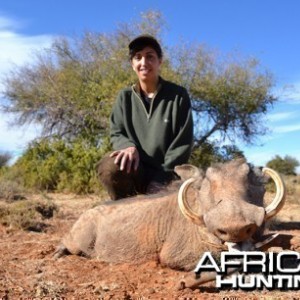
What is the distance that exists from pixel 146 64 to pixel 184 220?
1.88 metres

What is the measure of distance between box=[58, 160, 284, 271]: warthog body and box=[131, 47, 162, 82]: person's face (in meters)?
1.34

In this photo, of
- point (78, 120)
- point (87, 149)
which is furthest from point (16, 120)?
point (87, 149)

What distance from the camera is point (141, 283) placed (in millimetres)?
3887

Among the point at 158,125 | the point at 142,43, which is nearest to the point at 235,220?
the point at 158,125

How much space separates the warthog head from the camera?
336cm

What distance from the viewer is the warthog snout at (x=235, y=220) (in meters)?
3.32

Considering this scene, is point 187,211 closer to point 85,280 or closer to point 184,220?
point 184,220

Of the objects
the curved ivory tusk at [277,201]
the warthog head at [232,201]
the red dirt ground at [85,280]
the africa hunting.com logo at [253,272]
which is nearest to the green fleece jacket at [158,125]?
the red dirt ground at [85,280]

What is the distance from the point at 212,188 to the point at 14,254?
2264 millimetres

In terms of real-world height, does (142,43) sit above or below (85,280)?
above

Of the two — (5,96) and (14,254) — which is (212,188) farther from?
(5,96)

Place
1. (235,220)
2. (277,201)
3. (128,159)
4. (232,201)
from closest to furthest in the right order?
(235,220)
(232,201)
(277,201)
(128,159)

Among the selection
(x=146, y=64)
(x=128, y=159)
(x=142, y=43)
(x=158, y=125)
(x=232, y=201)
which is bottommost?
(x=232, y=201)

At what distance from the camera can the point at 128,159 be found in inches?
208
